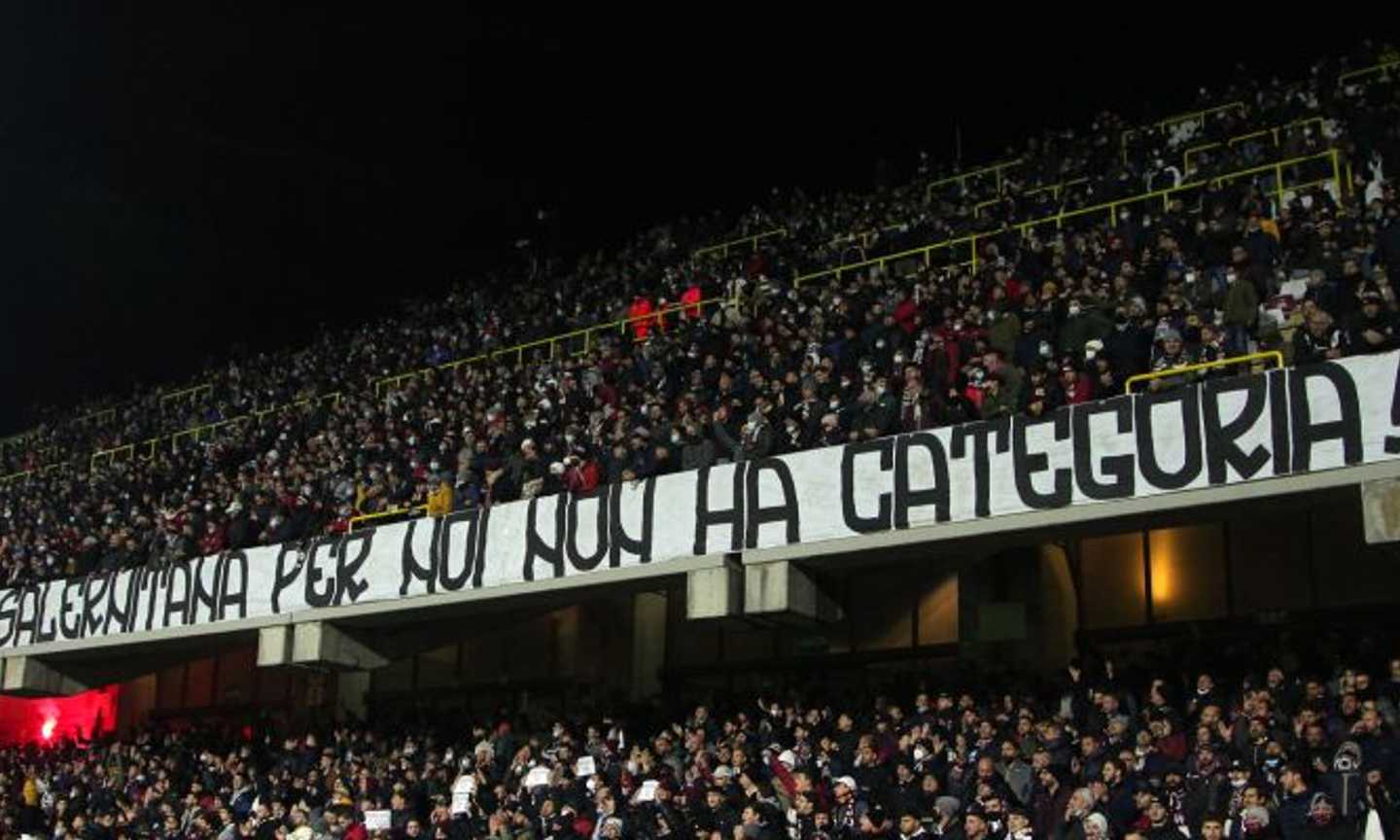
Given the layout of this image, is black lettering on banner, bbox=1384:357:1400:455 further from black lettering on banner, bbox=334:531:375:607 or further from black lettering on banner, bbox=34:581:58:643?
black lettering on banner, bbox=34:581:58:643

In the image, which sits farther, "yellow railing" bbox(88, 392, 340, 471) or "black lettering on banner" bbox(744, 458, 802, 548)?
"yellow railing" bbox(88, 392, 340, 471)

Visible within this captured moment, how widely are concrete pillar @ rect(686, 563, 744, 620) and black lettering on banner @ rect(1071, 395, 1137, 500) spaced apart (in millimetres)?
4175

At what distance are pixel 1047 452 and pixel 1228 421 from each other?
183 centimetres

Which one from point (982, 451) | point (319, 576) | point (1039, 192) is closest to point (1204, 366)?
point (982, 451)

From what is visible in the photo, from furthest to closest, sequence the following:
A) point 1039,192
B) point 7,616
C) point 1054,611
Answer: point 7,616 → point 1039,192 → point 1054,611

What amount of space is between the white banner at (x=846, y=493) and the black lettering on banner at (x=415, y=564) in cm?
2

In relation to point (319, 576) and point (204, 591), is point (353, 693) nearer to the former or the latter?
point (204, 591)

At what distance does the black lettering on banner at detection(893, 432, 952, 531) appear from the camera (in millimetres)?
16375

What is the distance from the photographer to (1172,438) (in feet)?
49.6

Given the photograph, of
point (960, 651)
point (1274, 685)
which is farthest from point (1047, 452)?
point (960, 651)

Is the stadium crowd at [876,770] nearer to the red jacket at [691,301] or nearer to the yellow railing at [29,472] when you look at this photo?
the red jacket at [691,301]

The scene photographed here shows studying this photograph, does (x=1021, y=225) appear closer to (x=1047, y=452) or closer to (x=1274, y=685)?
(x=1047, y=452)

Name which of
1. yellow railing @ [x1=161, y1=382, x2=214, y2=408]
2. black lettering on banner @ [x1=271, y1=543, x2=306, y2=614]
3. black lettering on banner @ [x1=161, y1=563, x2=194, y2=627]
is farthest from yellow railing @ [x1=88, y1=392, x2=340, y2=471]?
black lettering on banner @ [x1=271, y1=543, x2=306, y2=614]

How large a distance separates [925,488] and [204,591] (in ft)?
38.4
